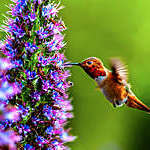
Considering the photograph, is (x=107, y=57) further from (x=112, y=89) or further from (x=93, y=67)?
(x=93, y=67)

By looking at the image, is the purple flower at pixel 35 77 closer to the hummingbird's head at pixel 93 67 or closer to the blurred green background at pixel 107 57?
the hummingbird's head at pixel 93 67

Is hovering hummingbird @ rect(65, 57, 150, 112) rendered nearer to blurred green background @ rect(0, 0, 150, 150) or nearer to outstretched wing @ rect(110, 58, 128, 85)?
outstretched wing @ rect(110, 58, 128, 85)

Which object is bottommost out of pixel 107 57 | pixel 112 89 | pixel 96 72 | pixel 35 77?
pixel 35 77

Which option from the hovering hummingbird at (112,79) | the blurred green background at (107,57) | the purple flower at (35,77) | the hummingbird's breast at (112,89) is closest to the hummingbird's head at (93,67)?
the hovering hummingbird at (112,79)

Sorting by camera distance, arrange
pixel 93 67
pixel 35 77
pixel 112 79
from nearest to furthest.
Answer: pixel 35 77 < pixel 93 67 < pixel 112 79

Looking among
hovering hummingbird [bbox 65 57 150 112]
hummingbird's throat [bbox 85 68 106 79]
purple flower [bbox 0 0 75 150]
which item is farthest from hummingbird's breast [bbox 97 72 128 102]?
purple flower [bbox 0 0 75 150]

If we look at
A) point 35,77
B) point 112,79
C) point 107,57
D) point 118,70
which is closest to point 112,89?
point 112,79

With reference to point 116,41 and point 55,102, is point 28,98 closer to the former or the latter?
point 55,102

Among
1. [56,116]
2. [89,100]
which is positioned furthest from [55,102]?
[89,100]
